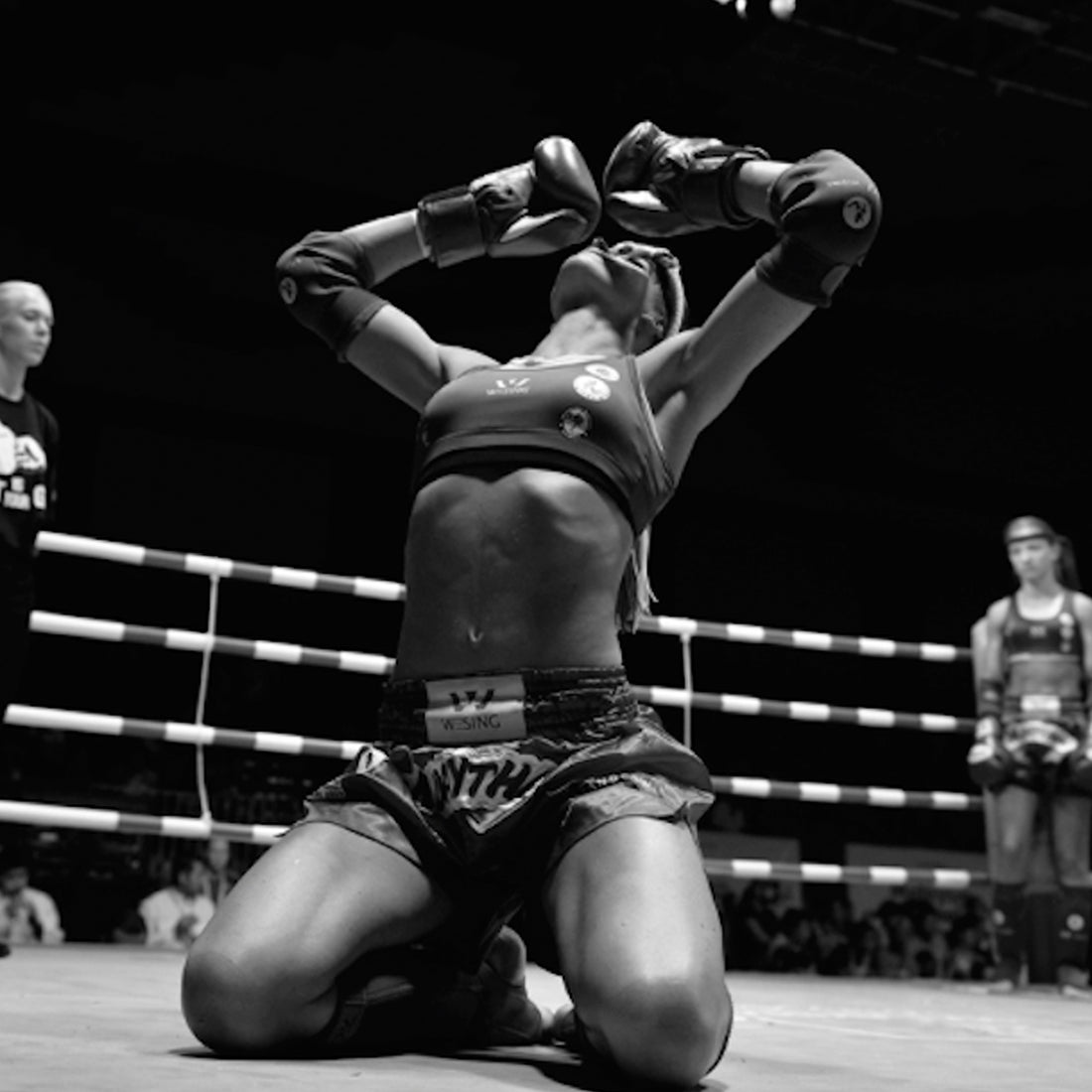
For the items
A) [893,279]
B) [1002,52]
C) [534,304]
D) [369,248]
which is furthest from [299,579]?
[893,279]

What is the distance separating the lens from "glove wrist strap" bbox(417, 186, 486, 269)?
86.2 inches

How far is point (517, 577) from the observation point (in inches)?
73.6

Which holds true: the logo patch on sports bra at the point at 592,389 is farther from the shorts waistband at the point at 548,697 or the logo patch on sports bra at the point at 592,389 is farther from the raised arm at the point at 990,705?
the raised arm at the point at 990,705

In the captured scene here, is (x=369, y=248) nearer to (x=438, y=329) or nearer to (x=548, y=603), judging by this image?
(x=548, y=603)

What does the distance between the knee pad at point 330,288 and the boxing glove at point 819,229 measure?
0.59m

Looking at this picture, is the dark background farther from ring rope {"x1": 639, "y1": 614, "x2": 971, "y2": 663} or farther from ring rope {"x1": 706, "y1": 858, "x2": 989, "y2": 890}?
ring rope {"x1": 706, "y1": 858, "x2": 989, "y2": 890}

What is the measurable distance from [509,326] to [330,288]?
5.38 meters

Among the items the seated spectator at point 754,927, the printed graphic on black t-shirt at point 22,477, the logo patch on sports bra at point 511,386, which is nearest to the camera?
the logo patch on sports bra at point 511,386

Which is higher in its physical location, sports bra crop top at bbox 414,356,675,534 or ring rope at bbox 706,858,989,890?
sports bra crop top at bbox 414,356,675,534

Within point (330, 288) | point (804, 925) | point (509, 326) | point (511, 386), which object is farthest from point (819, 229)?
point (804, 925)

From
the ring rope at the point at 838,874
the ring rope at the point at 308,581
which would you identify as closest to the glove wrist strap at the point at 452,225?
the ring rope at the point at 308,581

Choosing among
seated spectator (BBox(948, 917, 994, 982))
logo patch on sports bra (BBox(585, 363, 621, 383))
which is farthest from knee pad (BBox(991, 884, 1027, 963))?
seated spectator (BBox(948, 917, 994, 982))

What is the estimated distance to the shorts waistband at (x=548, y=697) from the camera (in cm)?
184

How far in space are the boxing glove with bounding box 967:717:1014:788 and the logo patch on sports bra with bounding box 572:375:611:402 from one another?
2409 millimetres
